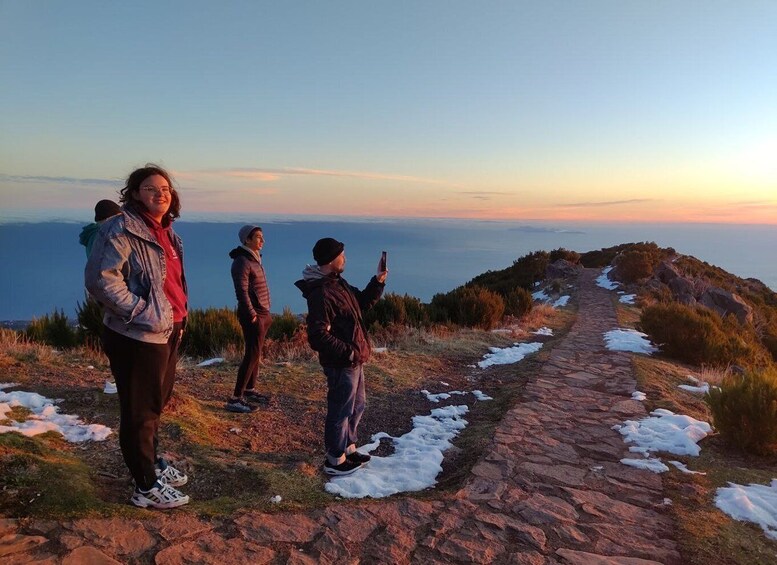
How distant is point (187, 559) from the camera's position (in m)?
2.43

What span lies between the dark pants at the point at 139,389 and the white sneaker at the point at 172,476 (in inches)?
12.9

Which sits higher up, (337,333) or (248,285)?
(248,285)

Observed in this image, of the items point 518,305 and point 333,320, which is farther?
point 518,305

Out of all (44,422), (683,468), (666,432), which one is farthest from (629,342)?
(44,422)

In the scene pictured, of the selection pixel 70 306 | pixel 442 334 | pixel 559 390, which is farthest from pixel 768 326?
pixel 70 306

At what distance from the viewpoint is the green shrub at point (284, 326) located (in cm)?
885

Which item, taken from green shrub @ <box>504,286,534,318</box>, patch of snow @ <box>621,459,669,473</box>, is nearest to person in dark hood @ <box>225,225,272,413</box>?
patch of snow @ <box>621,459,669,473</box>

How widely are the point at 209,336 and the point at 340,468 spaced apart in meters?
4.94

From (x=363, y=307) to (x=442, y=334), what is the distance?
6.44 m

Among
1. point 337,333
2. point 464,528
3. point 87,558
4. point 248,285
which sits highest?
point 248,285

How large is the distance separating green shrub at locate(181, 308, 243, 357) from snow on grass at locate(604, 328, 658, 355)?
6.38m

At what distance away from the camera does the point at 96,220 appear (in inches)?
147

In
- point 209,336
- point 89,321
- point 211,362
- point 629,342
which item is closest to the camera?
point 211,362

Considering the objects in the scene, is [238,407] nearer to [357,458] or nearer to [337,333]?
[357,458]
